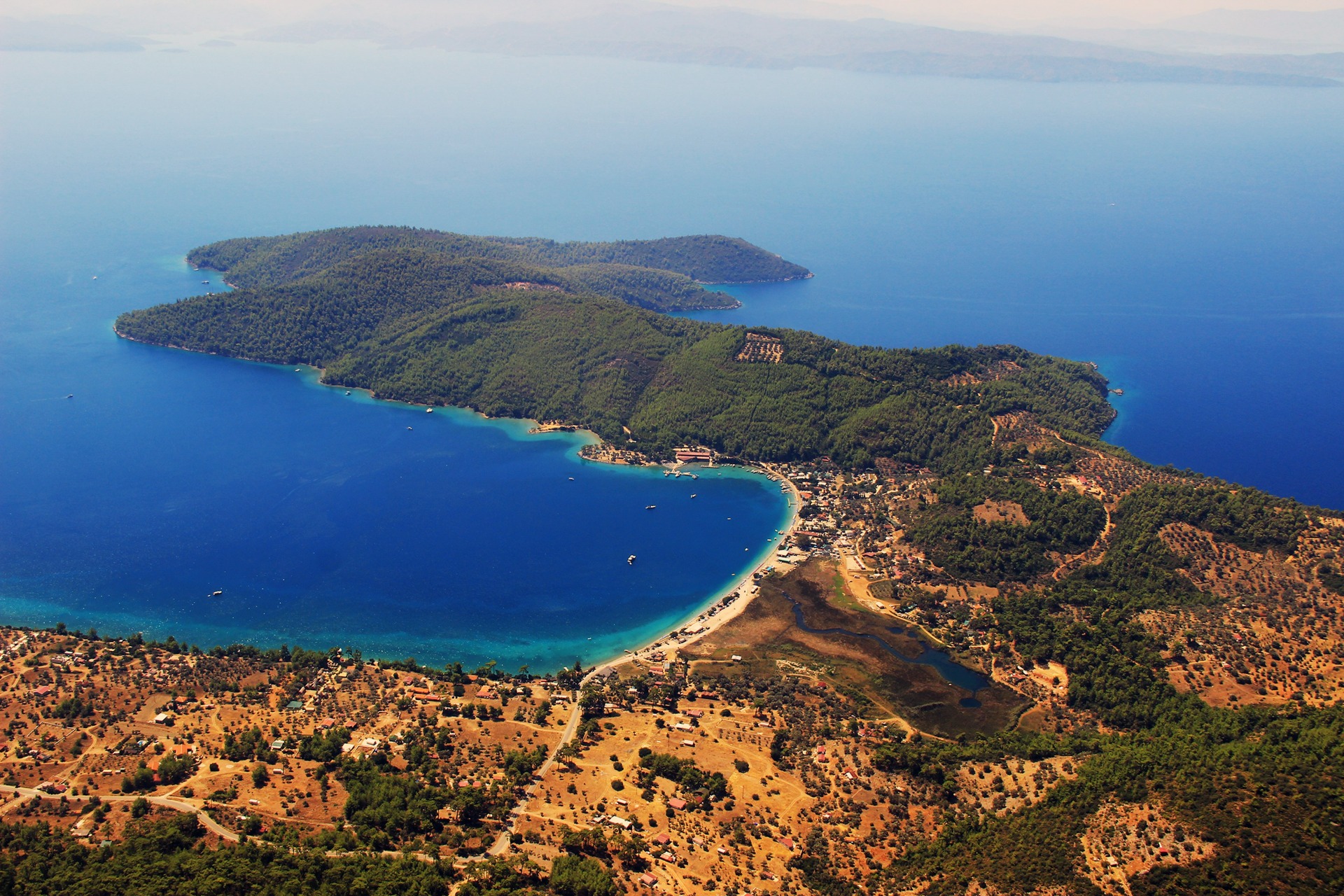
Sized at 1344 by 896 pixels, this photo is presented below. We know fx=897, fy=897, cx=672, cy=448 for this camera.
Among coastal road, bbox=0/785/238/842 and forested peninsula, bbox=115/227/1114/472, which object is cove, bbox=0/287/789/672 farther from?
coastal road, bbox=0/785/238/842

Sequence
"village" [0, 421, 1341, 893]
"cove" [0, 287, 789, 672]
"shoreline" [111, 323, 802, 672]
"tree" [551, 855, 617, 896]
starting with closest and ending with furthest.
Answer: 1. "tree" [551, 855, 617, 896]
2. "village" [0, 421, 1341, 893]
3. "shoreline" [111, 323, 802, 672]
4. "cove" [0, 287, 789, 672]

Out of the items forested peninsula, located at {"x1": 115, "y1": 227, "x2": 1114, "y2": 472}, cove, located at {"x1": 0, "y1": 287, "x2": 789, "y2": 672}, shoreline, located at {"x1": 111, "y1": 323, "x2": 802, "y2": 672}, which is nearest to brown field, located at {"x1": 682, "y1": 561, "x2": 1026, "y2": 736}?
shoreline, located at {"x1": 111, "y1": 323, "x2": 802, "y2": 672}

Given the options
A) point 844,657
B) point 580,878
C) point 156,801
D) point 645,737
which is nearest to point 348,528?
point 156,801

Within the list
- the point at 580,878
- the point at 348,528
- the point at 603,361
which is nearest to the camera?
the point at 580,878

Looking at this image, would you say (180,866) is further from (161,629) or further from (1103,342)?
(1103,342)

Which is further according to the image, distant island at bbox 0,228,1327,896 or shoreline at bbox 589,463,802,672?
shoreline at bbox 589,463,802,672

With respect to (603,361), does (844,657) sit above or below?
below

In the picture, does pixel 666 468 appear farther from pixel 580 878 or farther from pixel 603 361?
pixel 580 878
